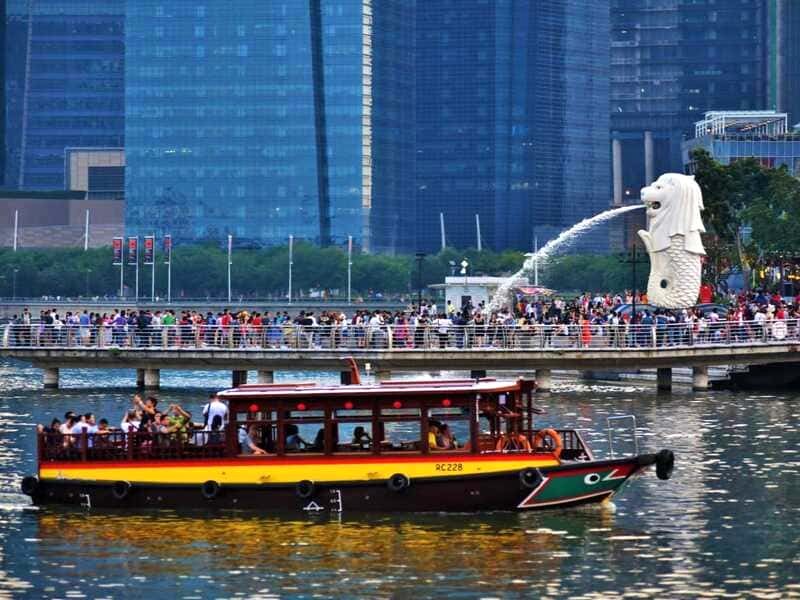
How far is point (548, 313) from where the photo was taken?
102m

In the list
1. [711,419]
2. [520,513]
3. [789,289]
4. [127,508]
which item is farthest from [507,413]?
[789,289]

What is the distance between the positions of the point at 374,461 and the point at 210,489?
156 inches

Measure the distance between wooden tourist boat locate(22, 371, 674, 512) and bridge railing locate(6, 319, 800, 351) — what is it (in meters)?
33.9

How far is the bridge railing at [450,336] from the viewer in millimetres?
86500

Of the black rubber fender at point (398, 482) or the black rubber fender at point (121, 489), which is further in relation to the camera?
the black rubber fender at point (121, 489)

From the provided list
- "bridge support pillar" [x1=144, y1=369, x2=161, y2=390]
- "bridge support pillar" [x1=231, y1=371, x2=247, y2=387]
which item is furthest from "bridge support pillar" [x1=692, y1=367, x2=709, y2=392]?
"bridge support pillar" [x1=144, y1=369, x2=161, y2=390]

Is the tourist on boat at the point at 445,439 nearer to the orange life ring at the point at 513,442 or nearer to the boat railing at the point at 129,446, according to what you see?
the orange life ring at the point at 513,442

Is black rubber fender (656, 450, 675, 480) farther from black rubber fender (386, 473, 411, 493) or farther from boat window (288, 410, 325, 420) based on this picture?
boat window (288, 410, 325, 420)

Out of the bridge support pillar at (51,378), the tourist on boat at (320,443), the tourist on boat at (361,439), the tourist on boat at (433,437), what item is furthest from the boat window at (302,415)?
the bridge support pillar at (51,378)

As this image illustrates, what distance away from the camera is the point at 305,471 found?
5138 cm

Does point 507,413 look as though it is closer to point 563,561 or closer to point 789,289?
point 563,561

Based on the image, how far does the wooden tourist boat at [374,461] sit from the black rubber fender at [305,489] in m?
0.02

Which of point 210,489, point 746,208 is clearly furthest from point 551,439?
point 746,208

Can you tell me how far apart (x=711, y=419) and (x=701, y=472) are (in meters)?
15.8
